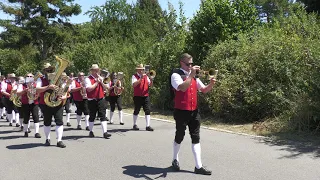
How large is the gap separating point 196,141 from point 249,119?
17.6 feet

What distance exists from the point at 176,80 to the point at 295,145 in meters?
3.71

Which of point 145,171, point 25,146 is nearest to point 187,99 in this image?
point 145,171

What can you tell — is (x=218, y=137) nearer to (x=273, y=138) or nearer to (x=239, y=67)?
(x=273, y=138)

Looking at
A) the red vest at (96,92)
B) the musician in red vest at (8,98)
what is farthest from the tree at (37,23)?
the red vest at (96,92)

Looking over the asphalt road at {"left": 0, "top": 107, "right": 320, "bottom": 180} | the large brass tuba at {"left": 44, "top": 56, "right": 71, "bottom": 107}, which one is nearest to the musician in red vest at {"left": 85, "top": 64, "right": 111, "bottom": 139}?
the asphalt road at {"left": 0, "top": 107, "right": 320, "bottom": 180}

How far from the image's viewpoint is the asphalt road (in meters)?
5.92

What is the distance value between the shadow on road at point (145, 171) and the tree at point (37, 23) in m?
32.1

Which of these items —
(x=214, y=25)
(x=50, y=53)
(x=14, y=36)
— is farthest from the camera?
(x=50, y=53)

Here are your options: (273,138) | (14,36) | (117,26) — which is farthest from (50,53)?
(273,138)

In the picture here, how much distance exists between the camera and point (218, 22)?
44.2ft

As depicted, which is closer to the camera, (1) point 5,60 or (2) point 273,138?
(2) point 273,138

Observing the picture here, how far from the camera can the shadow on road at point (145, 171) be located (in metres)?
5.88

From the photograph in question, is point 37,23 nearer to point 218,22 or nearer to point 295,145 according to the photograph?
point 218,22

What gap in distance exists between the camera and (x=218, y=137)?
8.95 m
